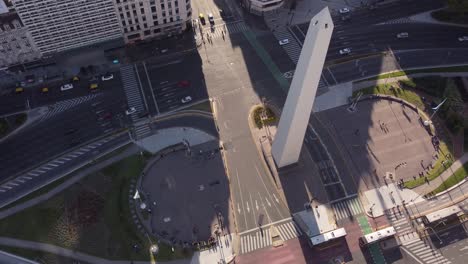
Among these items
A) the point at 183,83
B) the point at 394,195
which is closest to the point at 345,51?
the point at 394,195

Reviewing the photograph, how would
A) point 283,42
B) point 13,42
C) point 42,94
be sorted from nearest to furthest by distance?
point 13,42, point 42,94, point 283,42

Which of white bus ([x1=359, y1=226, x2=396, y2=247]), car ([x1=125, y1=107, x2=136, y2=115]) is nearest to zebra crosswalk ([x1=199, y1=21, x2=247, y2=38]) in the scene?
car ([x1=125, y1=107, x2=136, y2=115])

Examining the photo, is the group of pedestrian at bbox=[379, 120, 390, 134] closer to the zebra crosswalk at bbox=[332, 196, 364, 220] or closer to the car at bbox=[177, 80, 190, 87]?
the zebra crosswalk at bbox=[332, 196, 364, 220]

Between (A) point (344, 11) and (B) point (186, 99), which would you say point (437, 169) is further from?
(B) point (186, 99)

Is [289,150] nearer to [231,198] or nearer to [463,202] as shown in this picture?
[231,198]

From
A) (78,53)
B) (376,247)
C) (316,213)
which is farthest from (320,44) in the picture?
(78,53)

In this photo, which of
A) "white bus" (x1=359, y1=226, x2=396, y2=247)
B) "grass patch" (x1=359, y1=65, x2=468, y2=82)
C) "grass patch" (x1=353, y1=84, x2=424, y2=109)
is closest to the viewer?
"white bus" (x1=359, y1=226, x2=396, y2=247)
